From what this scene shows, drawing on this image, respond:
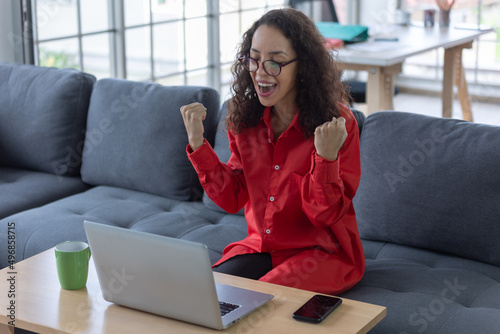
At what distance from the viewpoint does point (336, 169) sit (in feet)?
5.90

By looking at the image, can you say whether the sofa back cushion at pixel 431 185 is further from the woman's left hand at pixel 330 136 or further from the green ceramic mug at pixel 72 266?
the green ceramic mug at pixel 72 266

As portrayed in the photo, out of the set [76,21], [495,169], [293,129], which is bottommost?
[495,169]

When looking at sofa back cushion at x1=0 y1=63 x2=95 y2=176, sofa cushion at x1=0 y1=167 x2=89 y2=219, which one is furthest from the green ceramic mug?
sofa back cushion at x1=0 y1=63 x2=95 y2=176

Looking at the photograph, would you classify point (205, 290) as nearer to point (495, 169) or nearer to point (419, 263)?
point (419, 263)

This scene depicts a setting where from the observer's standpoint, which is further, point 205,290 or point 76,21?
point 76,21

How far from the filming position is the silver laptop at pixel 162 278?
57.1 inches

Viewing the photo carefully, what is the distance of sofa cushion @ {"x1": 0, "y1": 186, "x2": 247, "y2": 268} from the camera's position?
2486 mm

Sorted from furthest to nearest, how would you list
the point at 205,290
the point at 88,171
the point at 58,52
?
the point at 58,52, the point at 88,171, the point at 205,290

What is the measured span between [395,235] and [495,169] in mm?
382

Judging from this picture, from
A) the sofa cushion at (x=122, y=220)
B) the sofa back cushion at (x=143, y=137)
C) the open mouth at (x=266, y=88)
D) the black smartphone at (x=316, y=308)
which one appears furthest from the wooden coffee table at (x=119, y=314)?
the sofa back cushion at (x=143, y=137)

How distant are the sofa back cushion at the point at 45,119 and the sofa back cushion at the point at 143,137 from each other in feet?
0.27

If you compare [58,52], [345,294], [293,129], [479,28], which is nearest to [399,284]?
[345,294]

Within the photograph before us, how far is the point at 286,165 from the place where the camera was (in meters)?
2.02

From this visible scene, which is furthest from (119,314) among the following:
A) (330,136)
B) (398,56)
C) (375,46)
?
(375,46)
